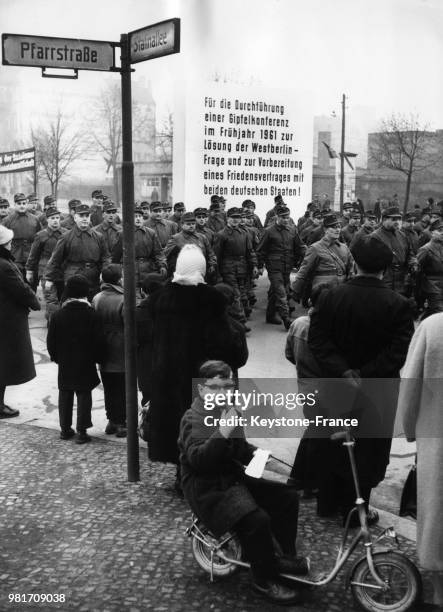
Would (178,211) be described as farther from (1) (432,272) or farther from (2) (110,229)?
(1) (432,272)

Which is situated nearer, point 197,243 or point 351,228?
point 197,243

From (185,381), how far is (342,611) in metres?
1.77

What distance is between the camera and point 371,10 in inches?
712

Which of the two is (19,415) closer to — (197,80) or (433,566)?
(433,566)

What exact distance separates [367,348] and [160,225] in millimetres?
10149

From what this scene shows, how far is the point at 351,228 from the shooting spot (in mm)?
15453

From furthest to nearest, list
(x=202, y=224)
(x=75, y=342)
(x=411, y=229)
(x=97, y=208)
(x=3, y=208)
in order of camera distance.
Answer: (x=97, y=208) → (x=411, y=229) → (x=3, y=208) → (x=202, y=224) → (x=75, y=342)

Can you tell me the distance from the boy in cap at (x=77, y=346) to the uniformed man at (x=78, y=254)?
4368mm

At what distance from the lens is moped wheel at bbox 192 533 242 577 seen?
157 inches

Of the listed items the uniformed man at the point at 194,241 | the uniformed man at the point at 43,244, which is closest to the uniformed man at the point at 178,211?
the uniformed man at the point at 194,241

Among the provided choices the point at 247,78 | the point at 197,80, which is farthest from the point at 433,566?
the point at 247,78

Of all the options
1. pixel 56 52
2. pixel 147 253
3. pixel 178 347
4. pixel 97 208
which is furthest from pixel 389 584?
pixel 97 208

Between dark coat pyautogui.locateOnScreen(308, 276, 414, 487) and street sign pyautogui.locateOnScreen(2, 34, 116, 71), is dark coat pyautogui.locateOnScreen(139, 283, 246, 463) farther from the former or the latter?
street sign pyautogui.locateOnScreen(2, 34, 116, 71)

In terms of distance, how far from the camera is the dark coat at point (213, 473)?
12.5 feet
